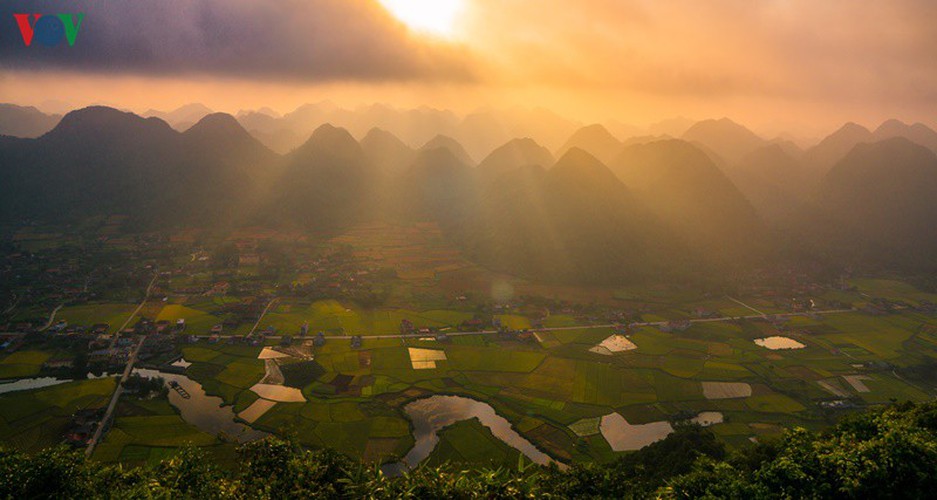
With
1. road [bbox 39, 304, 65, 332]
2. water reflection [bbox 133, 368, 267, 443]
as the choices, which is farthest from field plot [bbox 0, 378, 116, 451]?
road [bbox 39, 304, 65, 332]

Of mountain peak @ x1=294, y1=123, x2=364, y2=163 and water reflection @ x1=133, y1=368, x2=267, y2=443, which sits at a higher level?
mountain peak @ x1=294, y1=123, x2=364, y2=163

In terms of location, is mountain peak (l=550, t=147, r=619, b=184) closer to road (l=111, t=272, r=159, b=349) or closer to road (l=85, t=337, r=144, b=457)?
road (l=111, t=272, r=159, b=349)

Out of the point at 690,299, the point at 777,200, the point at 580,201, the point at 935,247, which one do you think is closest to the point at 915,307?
the point at 690,299

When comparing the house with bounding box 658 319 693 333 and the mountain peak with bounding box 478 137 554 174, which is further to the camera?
the mountain peak with bounding box 478 137 554 174

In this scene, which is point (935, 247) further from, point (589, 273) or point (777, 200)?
point (589, 273)

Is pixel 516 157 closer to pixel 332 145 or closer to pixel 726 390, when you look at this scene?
pixel 332 145

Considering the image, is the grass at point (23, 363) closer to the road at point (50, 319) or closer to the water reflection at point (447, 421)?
the road at point (50, 319)

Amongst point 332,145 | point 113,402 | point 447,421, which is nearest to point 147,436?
point 113,402
